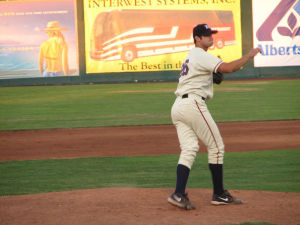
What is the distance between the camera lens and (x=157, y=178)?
7746 mm

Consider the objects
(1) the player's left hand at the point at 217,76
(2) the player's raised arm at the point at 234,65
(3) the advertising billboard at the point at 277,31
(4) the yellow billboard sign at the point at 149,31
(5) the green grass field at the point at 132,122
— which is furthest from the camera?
(3) the advertising billboard at the point at 277,31

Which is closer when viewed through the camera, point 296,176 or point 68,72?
point 296,176

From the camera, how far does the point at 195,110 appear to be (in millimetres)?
5629

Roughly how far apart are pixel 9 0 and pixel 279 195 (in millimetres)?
25618

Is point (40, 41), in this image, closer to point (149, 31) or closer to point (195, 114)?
point (149, 31)

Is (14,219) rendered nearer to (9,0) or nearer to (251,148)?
(251,148)

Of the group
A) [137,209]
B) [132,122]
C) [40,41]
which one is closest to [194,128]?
[137,209]

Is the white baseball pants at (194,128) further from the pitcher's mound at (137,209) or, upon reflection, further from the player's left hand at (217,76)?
the pitcher's mound at (137,209)

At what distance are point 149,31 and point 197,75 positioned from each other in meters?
24.3

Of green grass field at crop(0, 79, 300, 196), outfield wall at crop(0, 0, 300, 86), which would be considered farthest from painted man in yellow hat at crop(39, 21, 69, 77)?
green grass field at crop(0, 79, 300, 196)

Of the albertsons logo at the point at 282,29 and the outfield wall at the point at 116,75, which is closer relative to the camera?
the outfield wall at the point at 116,75

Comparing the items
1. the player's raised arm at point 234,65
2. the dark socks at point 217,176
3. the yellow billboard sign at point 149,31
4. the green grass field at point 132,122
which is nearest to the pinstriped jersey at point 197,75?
the player's raised arm at point 234,65

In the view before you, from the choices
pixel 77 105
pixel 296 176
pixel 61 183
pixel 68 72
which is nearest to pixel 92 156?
pixel 61 183

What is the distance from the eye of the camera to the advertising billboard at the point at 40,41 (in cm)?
2973
